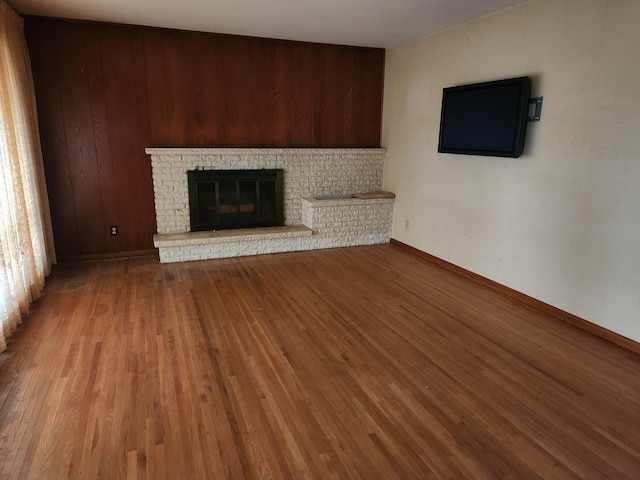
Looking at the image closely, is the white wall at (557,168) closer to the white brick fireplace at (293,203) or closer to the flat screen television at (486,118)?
the flat screen television at (486,118)

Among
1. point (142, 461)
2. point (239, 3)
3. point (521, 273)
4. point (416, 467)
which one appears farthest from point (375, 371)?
point (239, 3)

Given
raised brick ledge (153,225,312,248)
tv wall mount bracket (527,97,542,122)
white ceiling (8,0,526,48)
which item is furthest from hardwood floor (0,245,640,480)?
white ceiling (8,0,526,48)

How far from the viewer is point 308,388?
2.42 meters

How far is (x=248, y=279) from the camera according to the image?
426 centimetres

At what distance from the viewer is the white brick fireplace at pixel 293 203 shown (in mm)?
4855

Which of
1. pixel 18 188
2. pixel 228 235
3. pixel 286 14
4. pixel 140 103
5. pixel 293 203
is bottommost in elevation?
pixel 228 235

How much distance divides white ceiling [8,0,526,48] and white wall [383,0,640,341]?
36 cm

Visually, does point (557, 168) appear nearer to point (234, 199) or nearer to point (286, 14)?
point (286, 14)

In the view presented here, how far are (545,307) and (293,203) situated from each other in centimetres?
322

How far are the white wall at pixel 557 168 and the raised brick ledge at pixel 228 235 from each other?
176 cm

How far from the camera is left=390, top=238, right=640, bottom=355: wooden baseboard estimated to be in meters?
2.98

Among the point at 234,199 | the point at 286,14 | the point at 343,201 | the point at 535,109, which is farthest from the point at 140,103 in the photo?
the point at 535,109

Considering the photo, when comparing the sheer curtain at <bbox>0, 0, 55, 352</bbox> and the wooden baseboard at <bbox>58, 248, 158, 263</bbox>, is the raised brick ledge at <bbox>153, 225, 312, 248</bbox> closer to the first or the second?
the wooden baseboard at <bbox>58, 248, 158, 263</bbox>

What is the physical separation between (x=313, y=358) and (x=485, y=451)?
116 centimetres
